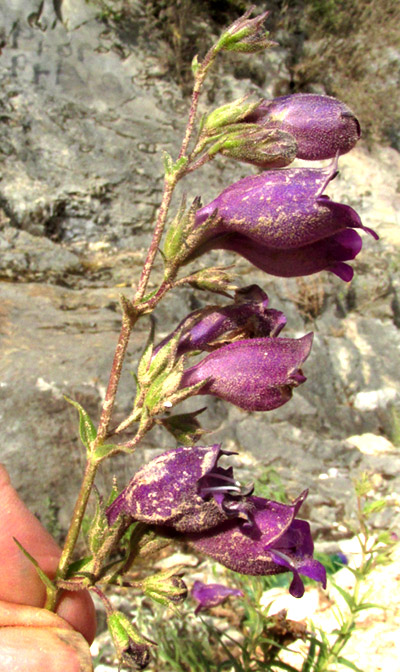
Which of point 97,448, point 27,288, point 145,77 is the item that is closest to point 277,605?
point 97,448

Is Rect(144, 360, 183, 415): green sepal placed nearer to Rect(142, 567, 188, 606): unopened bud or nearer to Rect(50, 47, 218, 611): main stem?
Rect(50, 47, 218, 611): main stem

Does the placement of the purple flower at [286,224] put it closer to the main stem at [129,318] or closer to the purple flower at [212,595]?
the main stem at [129,318]

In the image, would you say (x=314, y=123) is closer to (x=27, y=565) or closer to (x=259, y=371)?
(x=259, y=371)

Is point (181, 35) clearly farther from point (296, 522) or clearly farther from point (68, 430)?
point (296, 522)

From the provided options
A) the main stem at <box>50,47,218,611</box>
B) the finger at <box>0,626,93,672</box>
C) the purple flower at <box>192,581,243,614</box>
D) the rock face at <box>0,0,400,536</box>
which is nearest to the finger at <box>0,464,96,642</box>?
the finger at <box>0,626,93,672</box>

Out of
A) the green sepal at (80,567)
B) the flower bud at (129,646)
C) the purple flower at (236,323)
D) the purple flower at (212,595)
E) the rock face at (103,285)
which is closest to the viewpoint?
the flower bud at (129,646)

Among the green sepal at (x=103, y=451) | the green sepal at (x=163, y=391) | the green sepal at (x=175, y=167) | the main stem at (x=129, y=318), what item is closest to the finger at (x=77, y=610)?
the main stem at (x=129, y=318)

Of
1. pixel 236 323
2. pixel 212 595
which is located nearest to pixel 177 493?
pixel 236 323
